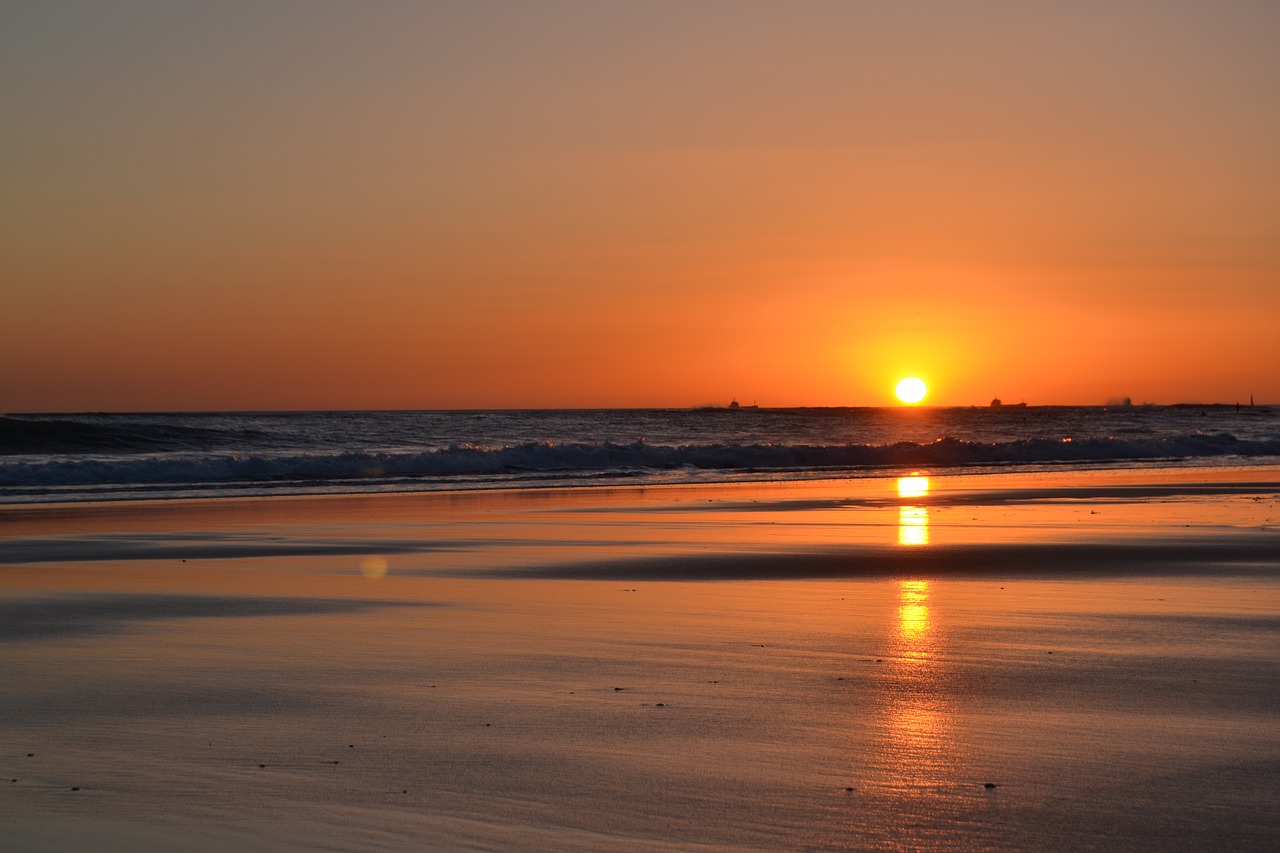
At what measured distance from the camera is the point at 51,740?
5.04 meters

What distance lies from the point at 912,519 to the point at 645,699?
11387mm

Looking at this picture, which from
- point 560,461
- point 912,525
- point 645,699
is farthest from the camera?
point 560,461

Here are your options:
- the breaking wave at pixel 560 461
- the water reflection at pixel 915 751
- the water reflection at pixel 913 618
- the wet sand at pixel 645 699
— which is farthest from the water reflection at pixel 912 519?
the breaking wave at pixel 560 461

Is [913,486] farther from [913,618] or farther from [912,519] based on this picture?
[913,618]

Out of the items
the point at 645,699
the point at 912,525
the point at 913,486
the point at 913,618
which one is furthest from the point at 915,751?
the point at 913,486

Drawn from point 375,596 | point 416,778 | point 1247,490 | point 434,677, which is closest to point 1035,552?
point 375,596

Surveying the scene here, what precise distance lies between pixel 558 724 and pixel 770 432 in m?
72.0

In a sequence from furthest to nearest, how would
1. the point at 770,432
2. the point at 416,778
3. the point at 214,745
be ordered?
1. the point at 770,432
2. the point at 214,745
3. the point at 416,778

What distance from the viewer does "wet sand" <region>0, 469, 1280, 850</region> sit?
402cm

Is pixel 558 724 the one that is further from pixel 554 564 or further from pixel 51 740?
pixel 554 564

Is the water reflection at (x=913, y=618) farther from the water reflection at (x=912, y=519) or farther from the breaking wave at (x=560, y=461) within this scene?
the breaking wave at (x=560, y=461)

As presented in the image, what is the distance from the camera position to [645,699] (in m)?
5.71

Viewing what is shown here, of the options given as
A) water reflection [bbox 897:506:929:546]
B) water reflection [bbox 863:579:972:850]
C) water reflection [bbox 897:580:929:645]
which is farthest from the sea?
water reflection [bbox 863:579:972:850]

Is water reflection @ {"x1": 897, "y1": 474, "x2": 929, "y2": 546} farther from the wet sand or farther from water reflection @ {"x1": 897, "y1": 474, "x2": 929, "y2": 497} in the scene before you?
the wet sand
